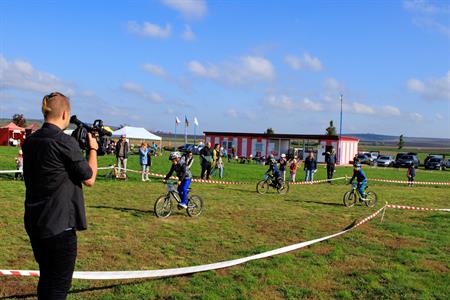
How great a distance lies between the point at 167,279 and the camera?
6.15 metres

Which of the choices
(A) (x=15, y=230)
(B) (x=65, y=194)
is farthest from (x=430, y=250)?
(A) (x=15, y=230)

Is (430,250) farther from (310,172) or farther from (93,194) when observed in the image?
(310,172)

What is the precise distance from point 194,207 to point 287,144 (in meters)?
41.3

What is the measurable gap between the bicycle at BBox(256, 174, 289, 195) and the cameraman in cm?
1439

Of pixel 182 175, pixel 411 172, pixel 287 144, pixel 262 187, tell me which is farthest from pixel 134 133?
pixel 182 175

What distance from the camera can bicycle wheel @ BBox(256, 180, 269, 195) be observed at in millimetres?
17500

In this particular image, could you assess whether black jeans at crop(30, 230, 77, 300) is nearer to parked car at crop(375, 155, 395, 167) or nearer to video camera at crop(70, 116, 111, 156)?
video camera at crop(70, 116, 111, 156)

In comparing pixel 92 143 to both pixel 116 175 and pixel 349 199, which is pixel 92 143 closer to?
pixel 349 199

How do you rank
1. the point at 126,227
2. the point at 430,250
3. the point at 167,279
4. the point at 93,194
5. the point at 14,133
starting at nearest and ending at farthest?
1. the point at 167,279
2. the point at 430,250
3. the point at 126,227
4. the point at 93,194
5. the point at 14,133

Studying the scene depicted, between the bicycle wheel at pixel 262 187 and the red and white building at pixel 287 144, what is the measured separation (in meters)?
31.3

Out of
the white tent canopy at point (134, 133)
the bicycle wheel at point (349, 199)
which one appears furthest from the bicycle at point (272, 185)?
the white tent canopy at point (134, 133)

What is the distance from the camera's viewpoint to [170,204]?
36.6 feet

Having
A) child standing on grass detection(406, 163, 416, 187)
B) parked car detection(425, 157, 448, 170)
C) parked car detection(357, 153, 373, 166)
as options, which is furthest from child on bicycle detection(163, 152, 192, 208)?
parked car detection(357, 153, 373, 166)

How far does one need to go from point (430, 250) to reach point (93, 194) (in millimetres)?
10179
